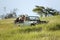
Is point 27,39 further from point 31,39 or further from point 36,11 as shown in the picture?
point 36,11

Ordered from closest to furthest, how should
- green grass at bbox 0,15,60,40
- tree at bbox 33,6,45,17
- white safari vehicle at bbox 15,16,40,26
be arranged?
1. green grass at bbox 0,15,60,40
2. white safari vehicle at bbox 15,16,40,26
3. tree at bbox 33,6,45,17

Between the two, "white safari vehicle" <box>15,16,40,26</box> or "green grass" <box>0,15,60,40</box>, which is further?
"white safari vehicle" <box>15,16,40,26</box>

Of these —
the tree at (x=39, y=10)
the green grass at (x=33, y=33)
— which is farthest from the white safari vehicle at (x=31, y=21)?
the tree at (x=39, y=10)

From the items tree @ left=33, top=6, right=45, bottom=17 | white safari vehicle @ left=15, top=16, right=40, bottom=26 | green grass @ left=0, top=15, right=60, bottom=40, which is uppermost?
green grass @ left=0, top=15, right=60, bottom=40

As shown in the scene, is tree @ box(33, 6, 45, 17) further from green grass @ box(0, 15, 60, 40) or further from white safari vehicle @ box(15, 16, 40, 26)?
green grass @ box(0, 15, 60, 40)

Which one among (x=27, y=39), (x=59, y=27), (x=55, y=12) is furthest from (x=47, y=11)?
(x=27, y=39)

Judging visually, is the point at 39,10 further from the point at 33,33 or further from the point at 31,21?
the point at 33,33

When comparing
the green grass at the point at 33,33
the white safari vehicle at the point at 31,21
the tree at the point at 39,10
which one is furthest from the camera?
the tree at the point at 39,10

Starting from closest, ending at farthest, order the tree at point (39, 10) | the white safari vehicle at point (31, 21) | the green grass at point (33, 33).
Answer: the green grass at point (33, 33), the white safari vehicle at point (31, 21), the tree at point (39, 10)

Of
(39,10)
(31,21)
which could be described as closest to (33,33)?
(31,21)

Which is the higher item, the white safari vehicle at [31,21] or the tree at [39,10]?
the white safari vehicle at [31,21]

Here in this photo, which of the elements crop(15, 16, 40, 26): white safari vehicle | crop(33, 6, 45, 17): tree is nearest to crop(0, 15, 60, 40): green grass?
crop(15, 16, 40, 26): white safari vehicle

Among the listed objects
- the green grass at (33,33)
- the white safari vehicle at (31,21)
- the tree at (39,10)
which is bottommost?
the tree at (39,10)

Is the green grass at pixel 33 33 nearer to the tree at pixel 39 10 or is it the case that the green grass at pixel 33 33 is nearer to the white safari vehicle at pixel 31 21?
the white safari vehicle at pixel 31 21
